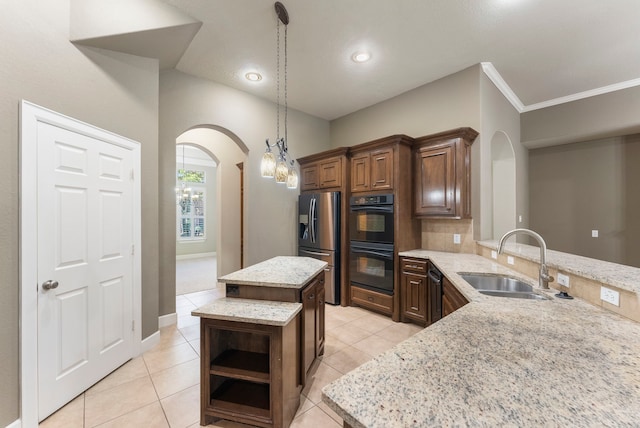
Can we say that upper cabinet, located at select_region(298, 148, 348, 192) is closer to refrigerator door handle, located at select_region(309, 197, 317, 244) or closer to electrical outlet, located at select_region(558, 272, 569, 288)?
refrigerator door handle, located at select_region(309, 197, 317, 244)

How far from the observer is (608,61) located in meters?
3.18

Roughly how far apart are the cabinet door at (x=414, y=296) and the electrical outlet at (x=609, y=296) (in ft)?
5.70

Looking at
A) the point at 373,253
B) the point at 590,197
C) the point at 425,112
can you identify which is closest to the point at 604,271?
the point at 373,253

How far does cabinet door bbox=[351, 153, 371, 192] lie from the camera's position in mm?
3820

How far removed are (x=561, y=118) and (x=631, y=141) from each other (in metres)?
1.12

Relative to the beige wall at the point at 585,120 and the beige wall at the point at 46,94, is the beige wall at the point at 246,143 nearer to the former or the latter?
the beige wall at the point at 46,94

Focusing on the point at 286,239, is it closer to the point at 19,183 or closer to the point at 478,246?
the point at 478,246

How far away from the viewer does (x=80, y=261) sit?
2127 millimetres

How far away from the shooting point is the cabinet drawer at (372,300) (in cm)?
356

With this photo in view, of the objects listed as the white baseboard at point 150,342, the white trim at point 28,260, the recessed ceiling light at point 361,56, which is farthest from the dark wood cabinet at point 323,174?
the white trim at point 28,260

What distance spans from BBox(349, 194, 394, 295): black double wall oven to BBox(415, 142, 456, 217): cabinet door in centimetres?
47

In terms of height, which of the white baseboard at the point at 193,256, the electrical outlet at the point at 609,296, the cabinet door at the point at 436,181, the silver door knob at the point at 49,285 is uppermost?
the cabinet door at the point at 436,181

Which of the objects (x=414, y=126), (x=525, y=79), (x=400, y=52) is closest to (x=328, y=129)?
(x=414, y=126)

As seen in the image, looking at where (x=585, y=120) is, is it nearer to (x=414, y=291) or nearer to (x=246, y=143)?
(x=414, y=291)
